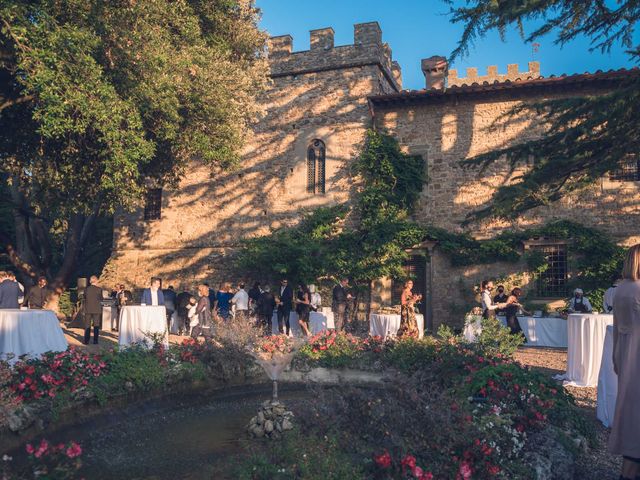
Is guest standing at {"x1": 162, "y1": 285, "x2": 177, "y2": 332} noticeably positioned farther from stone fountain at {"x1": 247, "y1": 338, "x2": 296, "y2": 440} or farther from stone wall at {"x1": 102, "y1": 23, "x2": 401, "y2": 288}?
stone fountain at {"x1": 247, "y1": 338, "x2": 296, "y2": 440}

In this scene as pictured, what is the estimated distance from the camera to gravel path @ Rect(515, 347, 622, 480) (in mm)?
4410

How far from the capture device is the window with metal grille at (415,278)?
16938 mm

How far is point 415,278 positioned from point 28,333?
11.6m

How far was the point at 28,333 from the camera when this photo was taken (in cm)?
793

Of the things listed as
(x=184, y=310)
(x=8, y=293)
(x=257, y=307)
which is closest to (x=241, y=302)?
(x=257, y=307)

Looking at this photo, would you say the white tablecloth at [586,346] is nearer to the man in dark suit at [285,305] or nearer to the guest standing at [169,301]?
the man in dark suit at [285,305]

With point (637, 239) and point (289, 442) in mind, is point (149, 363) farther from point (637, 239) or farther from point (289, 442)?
point (637, 239)

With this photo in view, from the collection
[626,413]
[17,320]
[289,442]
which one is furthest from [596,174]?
[17,320]

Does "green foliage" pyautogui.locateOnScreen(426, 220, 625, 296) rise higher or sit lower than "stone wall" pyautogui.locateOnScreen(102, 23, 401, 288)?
lower

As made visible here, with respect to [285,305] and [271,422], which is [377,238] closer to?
[285,305]

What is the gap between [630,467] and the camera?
3.78 meters

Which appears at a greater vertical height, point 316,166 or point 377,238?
point 316,166

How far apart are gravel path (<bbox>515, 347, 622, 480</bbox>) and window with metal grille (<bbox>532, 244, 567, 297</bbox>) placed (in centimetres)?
538

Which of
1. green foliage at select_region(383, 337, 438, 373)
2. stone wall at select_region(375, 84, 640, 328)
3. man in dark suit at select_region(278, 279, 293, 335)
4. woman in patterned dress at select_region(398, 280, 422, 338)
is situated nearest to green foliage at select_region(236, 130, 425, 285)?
stone wall at select_region(375, 84, 640, 328)
